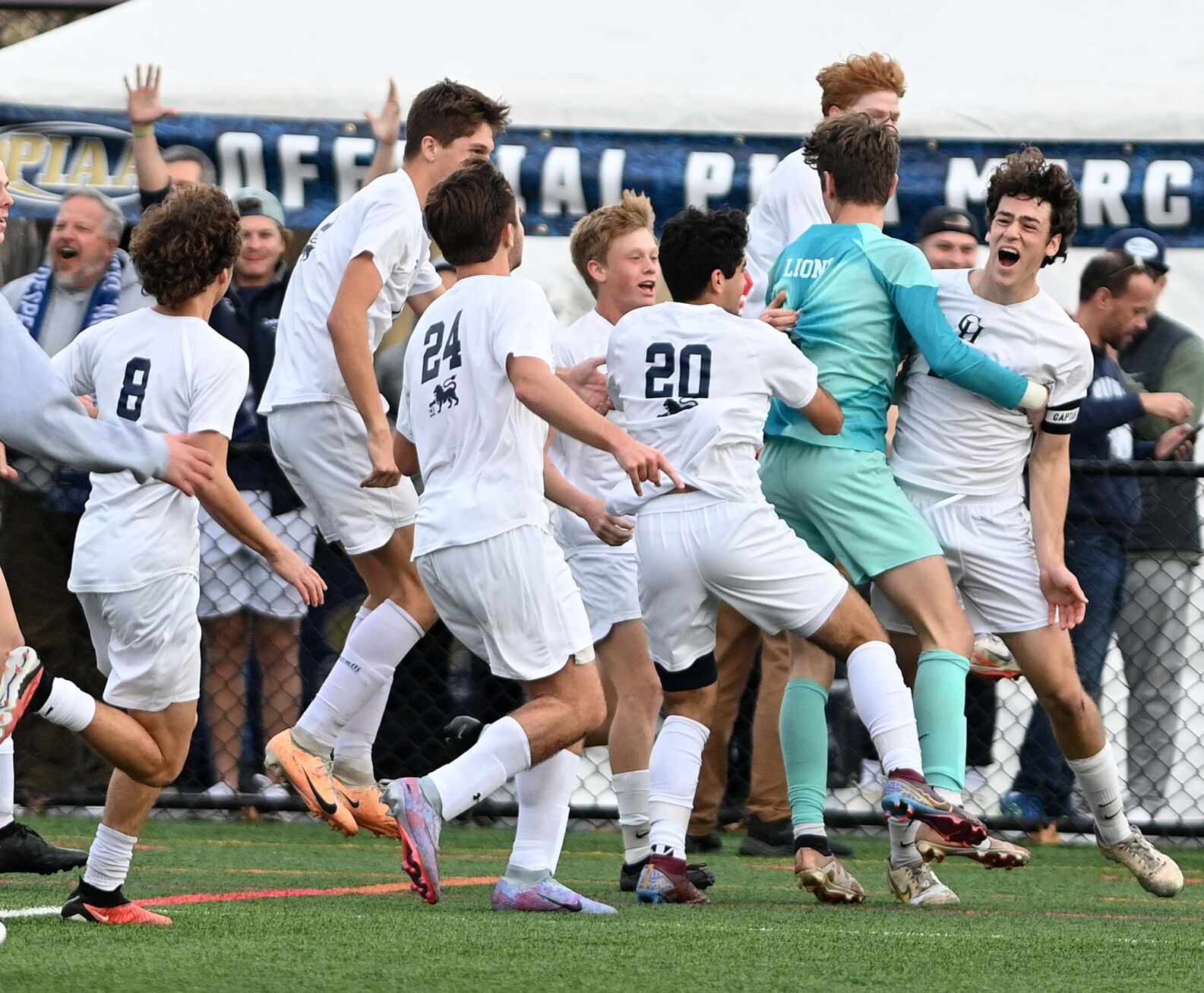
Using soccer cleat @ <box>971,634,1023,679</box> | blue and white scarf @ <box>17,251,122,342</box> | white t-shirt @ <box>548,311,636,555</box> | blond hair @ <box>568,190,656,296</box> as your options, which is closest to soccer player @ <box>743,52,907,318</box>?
blond hair @ <box>568,190,656,296</box>

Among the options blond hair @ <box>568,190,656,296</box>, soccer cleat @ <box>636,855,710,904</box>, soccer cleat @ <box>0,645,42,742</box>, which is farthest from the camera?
blond hair @ <box>568,190,656,296</box>

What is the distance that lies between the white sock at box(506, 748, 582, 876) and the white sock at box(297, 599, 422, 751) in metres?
0.98

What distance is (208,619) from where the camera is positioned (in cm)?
778

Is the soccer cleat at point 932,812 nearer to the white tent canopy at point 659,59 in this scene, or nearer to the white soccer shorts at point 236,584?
the white soccer shorts at point 236,584

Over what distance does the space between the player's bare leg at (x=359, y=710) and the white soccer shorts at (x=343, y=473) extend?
0.21 ft

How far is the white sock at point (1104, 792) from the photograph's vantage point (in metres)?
5.65

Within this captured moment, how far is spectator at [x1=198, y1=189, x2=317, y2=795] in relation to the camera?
25.1 ft

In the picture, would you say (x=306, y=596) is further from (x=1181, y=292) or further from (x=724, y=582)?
(x=1181, y=292)

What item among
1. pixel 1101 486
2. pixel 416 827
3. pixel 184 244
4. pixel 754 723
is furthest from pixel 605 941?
pixel 1101 486

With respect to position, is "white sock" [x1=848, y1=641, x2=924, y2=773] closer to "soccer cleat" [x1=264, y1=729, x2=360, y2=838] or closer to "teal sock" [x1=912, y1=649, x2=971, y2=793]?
"teal sock" [x1=912, y1=649, x2=971, y2=793]

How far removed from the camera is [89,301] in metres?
7.80

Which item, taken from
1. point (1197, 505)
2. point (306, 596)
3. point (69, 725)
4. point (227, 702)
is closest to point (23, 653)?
point (69, 725)

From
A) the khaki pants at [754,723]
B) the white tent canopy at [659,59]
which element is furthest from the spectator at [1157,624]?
the white tent canopy at [659,59]

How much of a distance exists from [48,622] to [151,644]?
122 inches
